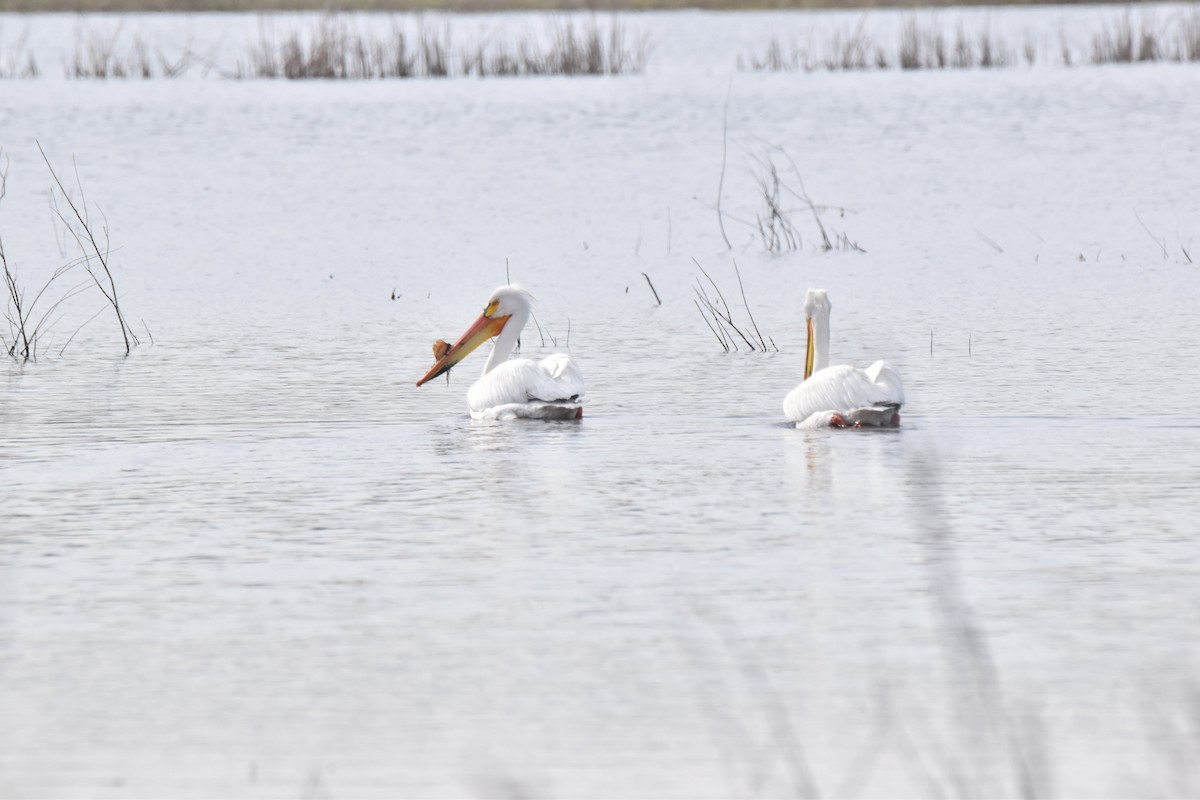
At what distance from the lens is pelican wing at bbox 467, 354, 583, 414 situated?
954cm

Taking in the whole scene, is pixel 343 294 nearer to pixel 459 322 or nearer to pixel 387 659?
pixel 459 322

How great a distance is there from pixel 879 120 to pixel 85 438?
20.3 metres

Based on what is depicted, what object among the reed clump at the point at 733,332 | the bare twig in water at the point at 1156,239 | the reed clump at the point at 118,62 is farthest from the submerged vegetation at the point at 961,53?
the reed clump at the point at 733,332

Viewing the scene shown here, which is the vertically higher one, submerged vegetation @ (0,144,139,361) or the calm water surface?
submerged vegetation @ (0,144,139,361)

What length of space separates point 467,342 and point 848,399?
2555 mm

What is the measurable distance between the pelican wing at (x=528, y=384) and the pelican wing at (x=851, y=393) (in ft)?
3.25

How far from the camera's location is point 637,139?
26297 mm

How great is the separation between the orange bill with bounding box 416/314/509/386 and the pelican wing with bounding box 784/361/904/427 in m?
2.17

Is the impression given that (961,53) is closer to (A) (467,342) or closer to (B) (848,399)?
(A) (467,342)

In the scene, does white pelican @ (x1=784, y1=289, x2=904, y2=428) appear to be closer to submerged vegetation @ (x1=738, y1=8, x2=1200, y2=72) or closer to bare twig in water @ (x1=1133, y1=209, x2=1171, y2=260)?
bare twig in water @ (x1=1133, y1=209, x2=1171, y2=260)

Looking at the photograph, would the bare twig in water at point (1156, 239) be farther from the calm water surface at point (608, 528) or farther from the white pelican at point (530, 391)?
the white pelican at point (530, 391)

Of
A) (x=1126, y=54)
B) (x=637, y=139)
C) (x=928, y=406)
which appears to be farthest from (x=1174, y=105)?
(x=928, y=406)

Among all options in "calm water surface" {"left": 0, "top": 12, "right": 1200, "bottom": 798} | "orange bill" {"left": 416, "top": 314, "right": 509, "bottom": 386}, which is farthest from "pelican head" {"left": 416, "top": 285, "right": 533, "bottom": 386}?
"calm water surface" {"left": 0, "top": 12, "right": 1200, "bottom": 798}

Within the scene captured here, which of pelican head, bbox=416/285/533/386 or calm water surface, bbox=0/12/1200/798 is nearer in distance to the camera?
calm water surface, bbox=0/12/1200/798
